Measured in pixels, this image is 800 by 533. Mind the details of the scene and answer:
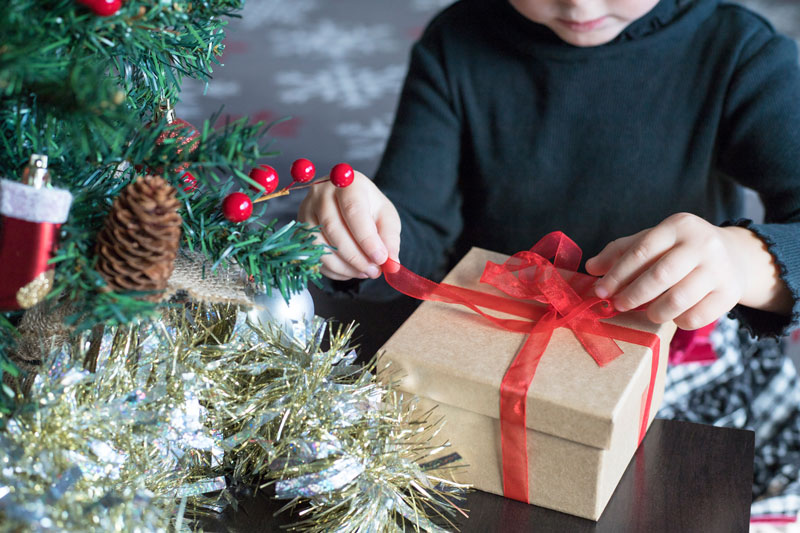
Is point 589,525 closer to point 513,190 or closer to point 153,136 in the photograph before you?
point 153,136

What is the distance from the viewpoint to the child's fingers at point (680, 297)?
0.59m

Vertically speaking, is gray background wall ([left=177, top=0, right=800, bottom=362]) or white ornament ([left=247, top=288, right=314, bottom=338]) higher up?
white ornament ([left=247, top=288, right=314, bottom=338])

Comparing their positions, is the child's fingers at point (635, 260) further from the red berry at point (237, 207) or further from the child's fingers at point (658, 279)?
the red berry at point (237, 207)

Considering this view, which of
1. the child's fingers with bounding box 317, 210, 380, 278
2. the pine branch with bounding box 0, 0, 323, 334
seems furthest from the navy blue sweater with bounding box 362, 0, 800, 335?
the pine branch with bounding box 0, 0, 323, 334

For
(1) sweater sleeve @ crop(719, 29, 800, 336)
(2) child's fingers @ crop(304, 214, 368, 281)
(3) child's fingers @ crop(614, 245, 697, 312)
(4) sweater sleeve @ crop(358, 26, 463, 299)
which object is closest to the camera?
(3) child's fingers @ crop(614, 245, 697, 312)

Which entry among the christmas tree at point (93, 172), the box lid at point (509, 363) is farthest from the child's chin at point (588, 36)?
the christmas tree at point (93, 172)

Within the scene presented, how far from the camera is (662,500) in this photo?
568 millimetres

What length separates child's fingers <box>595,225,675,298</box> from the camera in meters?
0.60

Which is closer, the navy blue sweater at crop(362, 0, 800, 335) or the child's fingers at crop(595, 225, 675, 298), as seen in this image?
the child's fingers at crop(595, 225, 675, 298)

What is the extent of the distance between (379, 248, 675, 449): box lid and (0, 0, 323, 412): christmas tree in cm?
13

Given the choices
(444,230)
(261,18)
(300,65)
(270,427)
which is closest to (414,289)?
(270,427)

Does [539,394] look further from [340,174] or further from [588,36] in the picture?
[588,36]

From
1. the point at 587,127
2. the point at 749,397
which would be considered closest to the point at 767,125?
the point at 587,127

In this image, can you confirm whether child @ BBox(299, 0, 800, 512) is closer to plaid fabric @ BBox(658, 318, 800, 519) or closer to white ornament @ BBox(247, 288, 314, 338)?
plaid fabric @ BBox(658, 318, 800, 519)
